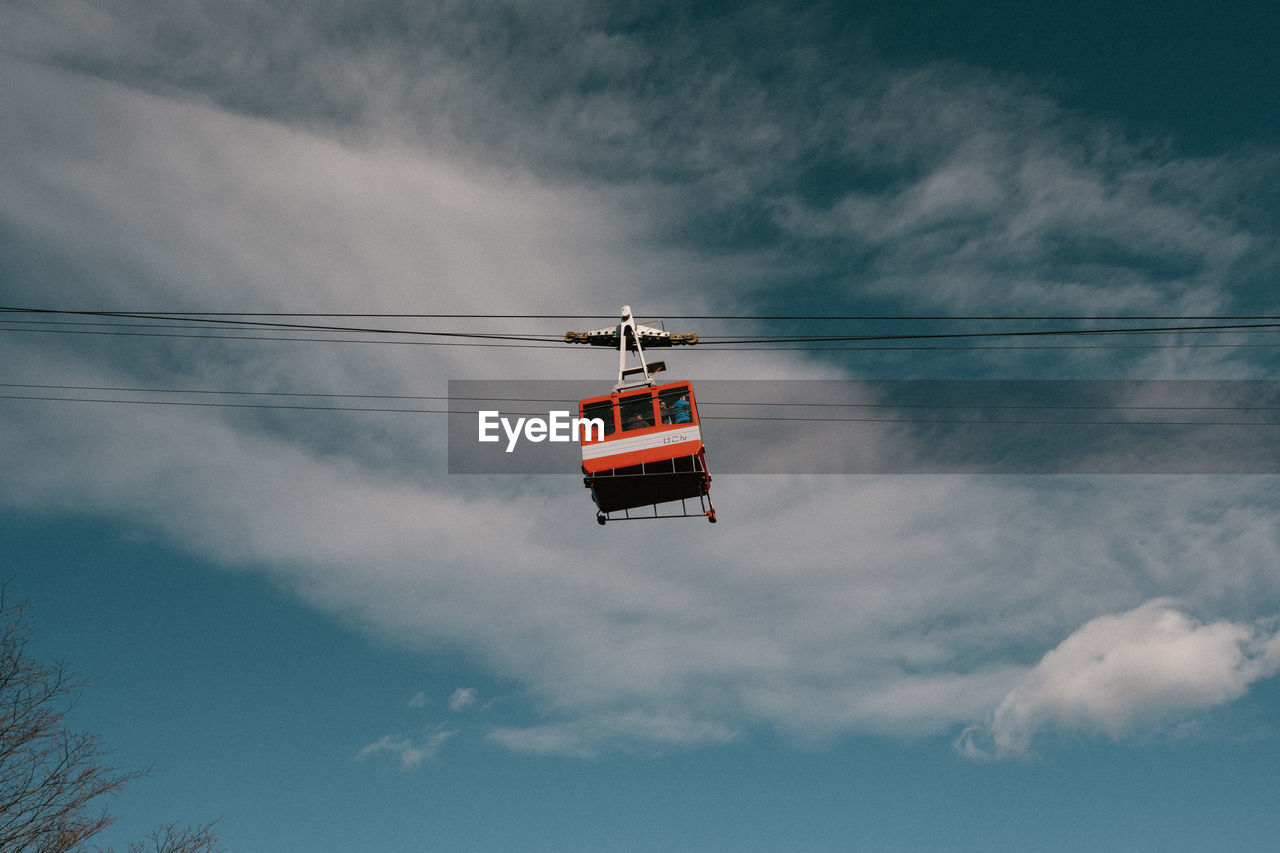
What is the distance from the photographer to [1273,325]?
2145 cm

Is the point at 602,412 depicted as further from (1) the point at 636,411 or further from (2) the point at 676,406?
(2) the point at 676,406

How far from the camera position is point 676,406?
849 inches

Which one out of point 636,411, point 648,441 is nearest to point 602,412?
point 636,411

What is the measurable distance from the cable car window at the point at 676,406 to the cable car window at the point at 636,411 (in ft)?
0.91

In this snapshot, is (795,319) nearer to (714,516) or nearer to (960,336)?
(960,336)

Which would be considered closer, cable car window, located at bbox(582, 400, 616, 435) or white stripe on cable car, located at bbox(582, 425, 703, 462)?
white stripe on cable car, located at bbox(582, 425, 703, 462)

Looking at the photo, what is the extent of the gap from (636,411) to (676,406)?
936mm

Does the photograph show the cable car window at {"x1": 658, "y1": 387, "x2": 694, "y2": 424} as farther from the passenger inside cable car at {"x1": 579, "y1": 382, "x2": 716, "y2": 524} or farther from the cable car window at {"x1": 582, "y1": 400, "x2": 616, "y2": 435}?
the cable car window at {"x1": 582, "y1": 400, "x2": 616, "y2": 435}

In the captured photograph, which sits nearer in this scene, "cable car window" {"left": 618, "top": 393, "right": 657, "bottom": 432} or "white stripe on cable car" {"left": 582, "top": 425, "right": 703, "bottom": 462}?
"white stripe on cable car" {"left": 582, "top": 425, "right": 703, "bottom": 462}

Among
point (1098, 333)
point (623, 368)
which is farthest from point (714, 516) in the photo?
point (1098, 333)

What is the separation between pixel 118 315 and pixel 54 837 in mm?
12357

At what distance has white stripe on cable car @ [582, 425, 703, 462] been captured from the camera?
68.5 feet

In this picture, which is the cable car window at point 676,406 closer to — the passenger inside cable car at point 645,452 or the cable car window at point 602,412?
the passenger inside cable car at point 645,452

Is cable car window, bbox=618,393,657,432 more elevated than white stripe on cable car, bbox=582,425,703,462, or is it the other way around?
cable car window, bbox=618,393,657,432
